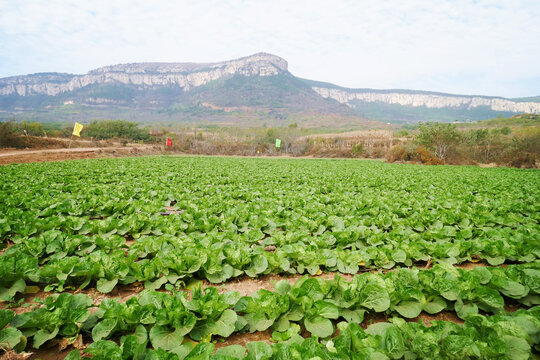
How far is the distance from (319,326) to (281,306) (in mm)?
464

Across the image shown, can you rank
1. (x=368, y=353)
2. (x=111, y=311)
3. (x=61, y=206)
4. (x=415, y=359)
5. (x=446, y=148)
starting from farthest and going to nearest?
1. (x=446, y=148)
2. (x=61, y=206)
3. (x=111, y=311)
4. (x=415, y=359)
5. (x=368, y=353)

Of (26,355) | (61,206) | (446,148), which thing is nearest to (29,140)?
(61,206)

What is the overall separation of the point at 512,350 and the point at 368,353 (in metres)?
1.31

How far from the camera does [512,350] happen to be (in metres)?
2.16

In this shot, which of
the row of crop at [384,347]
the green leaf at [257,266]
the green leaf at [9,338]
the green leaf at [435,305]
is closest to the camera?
the row of crop at [384,347]

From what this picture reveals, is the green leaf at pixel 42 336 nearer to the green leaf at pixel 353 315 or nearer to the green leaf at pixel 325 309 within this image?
the green leaf at pixel 325 309

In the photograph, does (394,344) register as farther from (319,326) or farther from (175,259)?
(175,259)

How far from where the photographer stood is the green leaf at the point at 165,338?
2490mm

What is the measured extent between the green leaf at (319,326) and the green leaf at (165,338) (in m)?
1.39

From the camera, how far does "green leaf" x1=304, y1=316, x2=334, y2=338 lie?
2611 millimetres

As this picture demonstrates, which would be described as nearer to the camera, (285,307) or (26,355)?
(26,355)

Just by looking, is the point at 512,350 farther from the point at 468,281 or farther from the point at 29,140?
the point at 29,140

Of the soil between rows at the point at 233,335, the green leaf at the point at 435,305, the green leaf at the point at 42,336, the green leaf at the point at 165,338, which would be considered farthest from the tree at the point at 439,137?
the green leaf at the point at 42,336

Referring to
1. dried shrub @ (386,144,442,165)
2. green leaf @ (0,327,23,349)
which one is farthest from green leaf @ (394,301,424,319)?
dried shrub @ (386,144,442,165)
